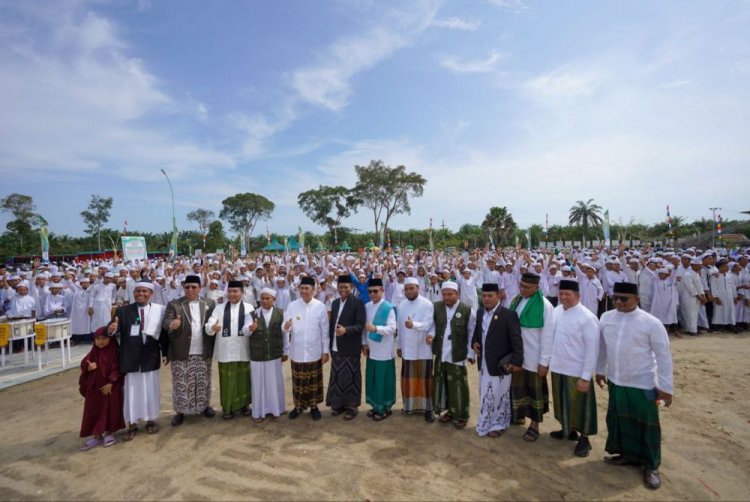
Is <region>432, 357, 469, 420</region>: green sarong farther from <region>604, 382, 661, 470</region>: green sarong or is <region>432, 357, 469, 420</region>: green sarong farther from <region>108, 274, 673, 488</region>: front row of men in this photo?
<region>604, 382, 661, 470</region>: green sarong

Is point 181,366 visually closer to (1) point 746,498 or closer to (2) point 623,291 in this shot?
(2) point 623,291

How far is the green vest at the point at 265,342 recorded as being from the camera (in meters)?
4.51

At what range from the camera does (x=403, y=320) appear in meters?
4.54

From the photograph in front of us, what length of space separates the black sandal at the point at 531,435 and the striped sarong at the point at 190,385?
145 inches

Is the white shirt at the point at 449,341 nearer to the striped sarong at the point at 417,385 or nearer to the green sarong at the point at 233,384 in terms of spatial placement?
the striped sarong at the point at 417,385

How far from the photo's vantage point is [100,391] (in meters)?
4.07

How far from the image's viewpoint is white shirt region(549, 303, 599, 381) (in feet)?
11.3

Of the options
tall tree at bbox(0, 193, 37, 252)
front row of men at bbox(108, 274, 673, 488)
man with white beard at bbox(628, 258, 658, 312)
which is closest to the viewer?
front row of men at bbox(108, 274, 673, 488)

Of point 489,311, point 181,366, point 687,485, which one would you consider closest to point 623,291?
point 489,311

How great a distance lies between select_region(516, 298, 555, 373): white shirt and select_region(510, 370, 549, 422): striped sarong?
0.15m

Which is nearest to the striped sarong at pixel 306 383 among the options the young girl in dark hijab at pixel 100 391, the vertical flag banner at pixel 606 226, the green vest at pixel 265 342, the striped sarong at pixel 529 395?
the green vest at pixel 265 342

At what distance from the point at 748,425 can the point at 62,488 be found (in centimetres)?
708

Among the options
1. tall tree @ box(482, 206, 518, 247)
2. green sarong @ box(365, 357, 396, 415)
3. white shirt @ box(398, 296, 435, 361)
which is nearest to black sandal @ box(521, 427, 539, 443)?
white shirt @ box(398, 296, 435, 361)

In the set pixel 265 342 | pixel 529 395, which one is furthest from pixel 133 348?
pixel 529 395
